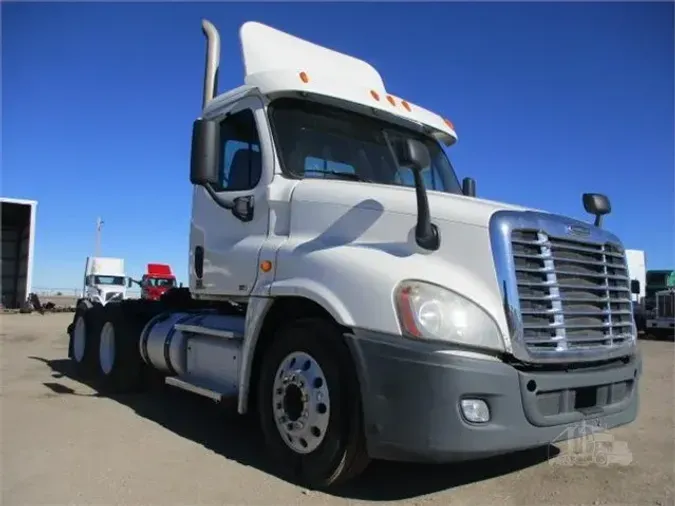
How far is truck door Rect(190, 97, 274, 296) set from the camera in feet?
16.3

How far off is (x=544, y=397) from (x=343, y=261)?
4.77 ft

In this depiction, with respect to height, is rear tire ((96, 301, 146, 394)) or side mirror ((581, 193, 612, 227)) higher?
side mirror ((581, 193, 612, 227))

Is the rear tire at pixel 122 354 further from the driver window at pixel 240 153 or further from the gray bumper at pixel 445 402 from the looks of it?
the gray bumper at pixel 445 402

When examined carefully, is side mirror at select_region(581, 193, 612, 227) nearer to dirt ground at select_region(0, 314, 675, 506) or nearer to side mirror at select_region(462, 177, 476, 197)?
side mirror at select_region(462, 177, 476, 197)

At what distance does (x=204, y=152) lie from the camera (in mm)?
4852

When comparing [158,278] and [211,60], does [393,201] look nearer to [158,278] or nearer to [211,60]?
[211,60]

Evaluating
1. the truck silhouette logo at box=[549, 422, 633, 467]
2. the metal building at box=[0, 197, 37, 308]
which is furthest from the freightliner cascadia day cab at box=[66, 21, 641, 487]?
the metal building at box=[0, 197, 37, 308]

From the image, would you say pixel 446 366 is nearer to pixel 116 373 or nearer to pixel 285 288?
pixel 285 288

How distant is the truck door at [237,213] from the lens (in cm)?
496

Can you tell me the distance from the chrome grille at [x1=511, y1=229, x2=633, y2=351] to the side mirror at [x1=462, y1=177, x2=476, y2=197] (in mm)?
1966

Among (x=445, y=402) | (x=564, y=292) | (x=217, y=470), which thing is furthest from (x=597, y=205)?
(x=217, y=470)

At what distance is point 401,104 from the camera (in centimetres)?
563

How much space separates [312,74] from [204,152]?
3.64 ft

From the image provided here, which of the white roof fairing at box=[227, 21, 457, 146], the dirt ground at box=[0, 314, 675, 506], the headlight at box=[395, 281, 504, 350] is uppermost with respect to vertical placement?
the white roof fairing at box=[227, 21, 457, 146]
